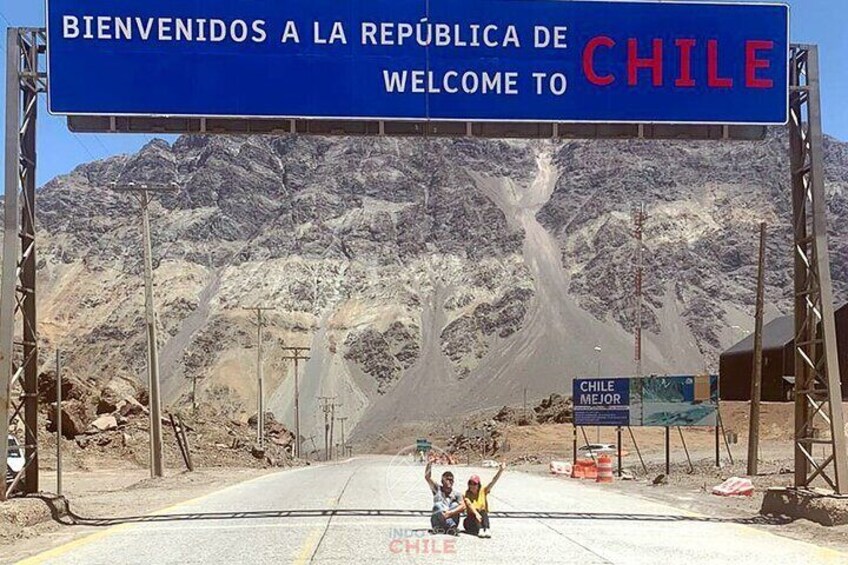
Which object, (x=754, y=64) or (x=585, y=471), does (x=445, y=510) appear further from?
(x=585, y=471)

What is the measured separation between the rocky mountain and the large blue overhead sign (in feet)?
347

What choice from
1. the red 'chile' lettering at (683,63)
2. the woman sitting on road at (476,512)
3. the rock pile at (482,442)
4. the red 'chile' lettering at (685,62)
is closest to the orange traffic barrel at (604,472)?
the red 'chile' lettering at (683,63)

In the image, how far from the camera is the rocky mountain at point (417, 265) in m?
135

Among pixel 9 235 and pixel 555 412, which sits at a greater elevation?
pixel 9 235

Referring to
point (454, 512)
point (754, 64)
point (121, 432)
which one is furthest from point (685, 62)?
point (121, 432)

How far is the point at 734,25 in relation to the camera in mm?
17328

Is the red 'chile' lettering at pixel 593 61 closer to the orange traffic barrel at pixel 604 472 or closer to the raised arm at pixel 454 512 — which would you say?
the raised arm at pixel 454 512

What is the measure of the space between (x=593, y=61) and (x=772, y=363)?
62.2 m

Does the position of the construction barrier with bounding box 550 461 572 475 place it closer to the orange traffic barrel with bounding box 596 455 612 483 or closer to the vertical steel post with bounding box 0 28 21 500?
the orange traffic barrel with bounding box 596 455 612 483

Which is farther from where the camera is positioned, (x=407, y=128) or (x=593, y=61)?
(x=407, y=128)

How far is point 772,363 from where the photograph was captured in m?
74.6

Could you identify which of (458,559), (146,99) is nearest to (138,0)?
(146,99)

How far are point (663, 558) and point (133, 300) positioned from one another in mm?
150773

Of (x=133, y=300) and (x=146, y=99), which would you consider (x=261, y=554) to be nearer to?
(x=146, y=99)
